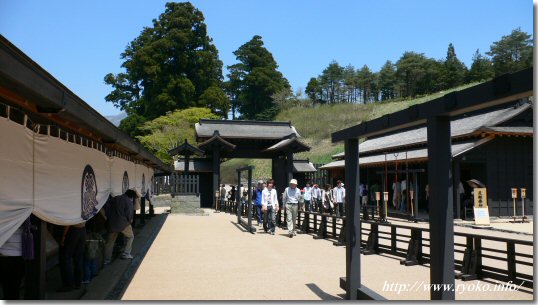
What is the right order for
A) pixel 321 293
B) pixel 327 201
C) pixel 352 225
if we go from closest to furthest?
pixel 352 225 < pixel 321 293 < pixel 327 201

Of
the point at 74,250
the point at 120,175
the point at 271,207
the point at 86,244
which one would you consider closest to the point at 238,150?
the point at 271,207

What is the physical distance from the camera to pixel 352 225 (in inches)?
229

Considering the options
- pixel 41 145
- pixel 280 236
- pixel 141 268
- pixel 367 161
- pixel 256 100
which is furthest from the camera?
pixel 256 100

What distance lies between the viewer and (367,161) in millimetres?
24875

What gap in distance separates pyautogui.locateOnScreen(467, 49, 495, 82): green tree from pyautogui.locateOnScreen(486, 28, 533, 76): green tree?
37.5 inches

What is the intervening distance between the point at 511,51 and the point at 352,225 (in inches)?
2631

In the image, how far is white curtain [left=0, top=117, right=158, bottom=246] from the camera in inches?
145

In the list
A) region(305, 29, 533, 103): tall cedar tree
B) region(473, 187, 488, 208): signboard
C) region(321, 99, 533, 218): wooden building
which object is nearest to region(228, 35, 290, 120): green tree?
region(305, 29, 533, 103): tall cedar tree

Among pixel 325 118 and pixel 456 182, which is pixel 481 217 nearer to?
pixel 456 182

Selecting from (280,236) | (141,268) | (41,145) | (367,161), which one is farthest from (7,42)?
(367,161)

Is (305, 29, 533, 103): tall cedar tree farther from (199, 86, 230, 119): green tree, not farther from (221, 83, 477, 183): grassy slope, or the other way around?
(199, 86, 230, 119): green tree

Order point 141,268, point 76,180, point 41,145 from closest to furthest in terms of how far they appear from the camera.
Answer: point 41,145 → point 76,180 → point 141,268

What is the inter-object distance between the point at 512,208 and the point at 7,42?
20780mm

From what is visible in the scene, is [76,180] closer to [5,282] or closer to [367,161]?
[5,282]
